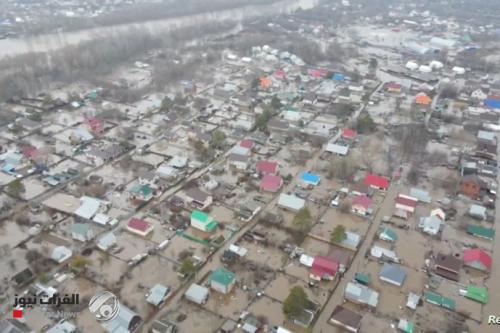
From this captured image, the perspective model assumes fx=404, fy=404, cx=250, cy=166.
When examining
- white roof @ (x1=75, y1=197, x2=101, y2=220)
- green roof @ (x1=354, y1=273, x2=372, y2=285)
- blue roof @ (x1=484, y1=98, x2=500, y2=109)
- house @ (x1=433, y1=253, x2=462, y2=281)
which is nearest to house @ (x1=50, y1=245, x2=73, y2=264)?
white roof @ (x1=75, y1=197, x2=101, y2=220)

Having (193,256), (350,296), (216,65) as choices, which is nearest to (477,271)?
(350,296)

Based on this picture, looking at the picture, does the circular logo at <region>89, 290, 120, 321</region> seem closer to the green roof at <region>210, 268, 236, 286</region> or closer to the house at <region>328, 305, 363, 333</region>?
the green roof at <region>210, 268, 236, 286</region>

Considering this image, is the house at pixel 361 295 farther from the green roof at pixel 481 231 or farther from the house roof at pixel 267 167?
the house roof at pixel 267 167

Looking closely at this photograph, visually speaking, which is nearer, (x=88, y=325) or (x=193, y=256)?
(x=88, y=325)

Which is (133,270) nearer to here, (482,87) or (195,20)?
(482,87)

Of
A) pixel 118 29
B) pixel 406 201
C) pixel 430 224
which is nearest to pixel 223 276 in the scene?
pixel 430 224

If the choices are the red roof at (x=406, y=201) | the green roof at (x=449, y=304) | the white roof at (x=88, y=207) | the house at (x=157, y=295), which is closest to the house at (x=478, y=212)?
the red roof at (x=406, y=201)
